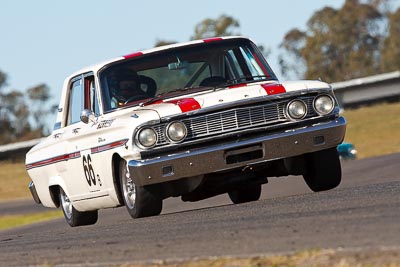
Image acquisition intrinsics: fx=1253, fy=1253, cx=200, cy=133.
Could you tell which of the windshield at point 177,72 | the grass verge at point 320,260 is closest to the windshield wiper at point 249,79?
the windshield at point 177,72

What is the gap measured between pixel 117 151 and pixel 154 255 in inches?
124

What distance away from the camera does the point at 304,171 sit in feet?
35.5

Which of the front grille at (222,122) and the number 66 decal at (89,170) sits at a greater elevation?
the front grille at (222,122)

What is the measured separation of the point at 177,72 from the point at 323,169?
5.28 feet

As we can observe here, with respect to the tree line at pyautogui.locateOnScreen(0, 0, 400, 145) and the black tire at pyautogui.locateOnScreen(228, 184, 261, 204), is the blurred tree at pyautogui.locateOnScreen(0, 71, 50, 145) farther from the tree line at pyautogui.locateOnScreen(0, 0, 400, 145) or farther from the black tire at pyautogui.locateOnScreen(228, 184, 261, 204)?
the black tire at pyautogui.locateOnScreen(228, 184, 261, 204)

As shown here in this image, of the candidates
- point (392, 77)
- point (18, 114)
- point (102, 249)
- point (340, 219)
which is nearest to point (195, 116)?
point (102, 249)

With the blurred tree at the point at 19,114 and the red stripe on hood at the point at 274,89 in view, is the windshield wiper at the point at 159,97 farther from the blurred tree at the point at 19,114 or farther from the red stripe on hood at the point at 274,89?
the blurred tree at the point at 19,114

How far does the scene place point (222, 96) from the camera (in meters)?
10.1

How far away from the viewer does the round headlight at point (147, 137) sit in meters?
10.0

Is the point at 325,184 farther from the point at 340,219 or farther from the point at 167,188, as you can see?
the point at 340,219

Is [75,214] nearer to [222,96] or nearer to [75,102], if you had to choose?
[75,102]

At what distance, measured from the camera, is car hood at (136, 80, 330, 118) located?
32.9ft

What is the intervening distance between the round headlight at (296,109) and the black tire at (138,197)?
1297mm

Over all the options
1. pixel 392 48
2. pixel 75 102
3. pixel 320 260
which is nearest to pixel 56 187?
pixel 75 102
